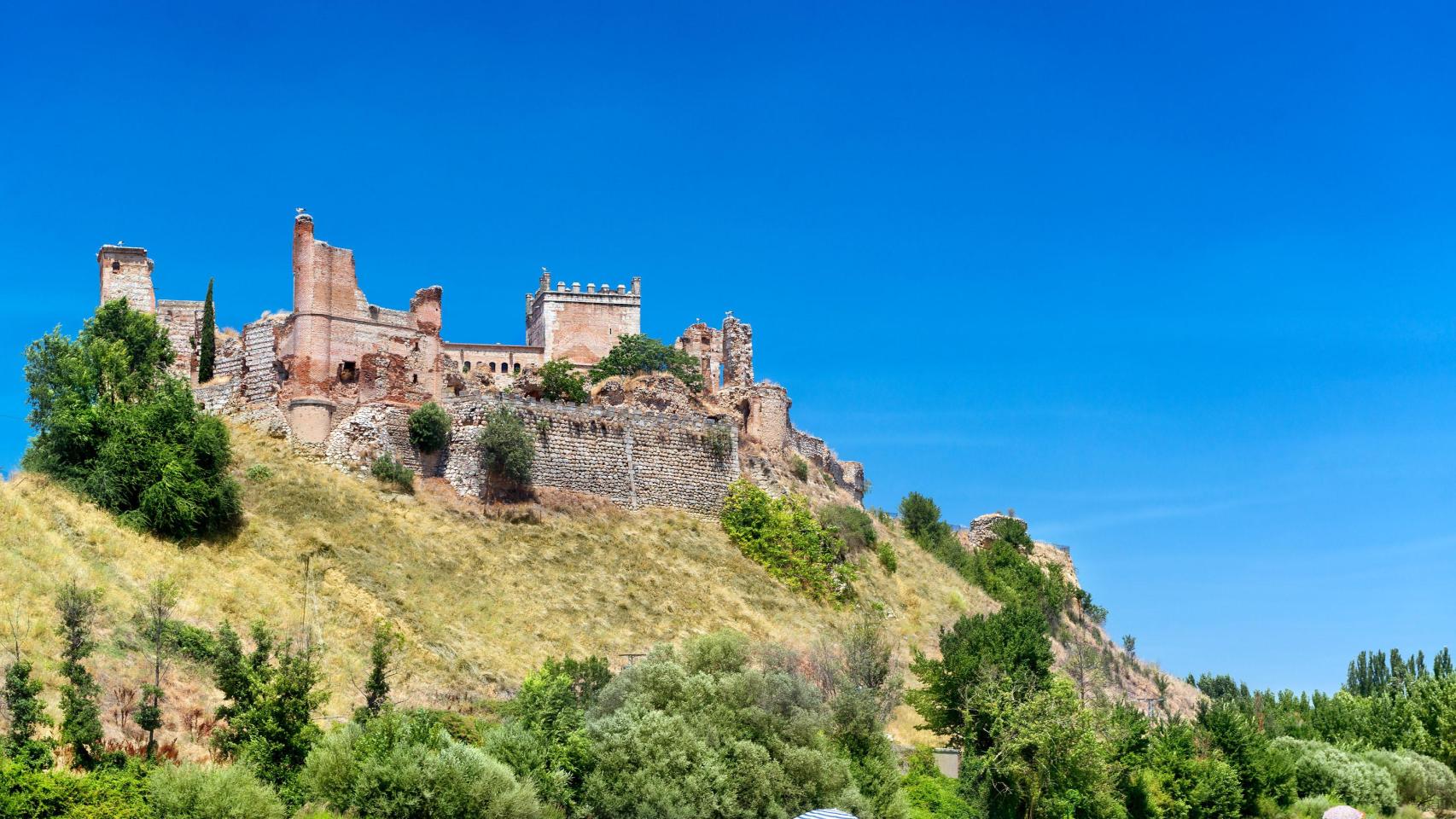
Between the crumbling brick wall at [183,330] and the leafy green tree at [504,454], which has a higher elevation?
the crumbling brick wall at [183,330]

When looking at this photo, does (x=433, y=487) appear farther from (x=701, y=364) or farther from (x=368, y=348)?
(x=701, y=364)

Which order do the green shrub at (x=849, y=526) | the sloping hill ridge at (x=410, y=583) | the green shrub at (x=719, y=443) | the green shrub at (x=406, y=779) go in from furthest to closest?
the green shrub at (x=849, y=526)
the green shrub at (x=719, y=443)
the sloping hill ridge at (x=410, y=583)
the green shrub at (x=406, y=779)

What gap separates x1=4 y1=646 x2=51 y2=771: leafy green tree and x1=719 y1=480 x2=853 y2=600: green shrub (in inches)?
978

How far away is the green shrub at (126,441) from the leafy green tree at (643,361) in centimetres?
2099

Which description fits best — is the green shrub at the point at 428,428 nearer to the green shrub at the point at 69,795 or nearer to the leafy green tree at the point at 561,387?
the leafy green tree at the point at 561,387

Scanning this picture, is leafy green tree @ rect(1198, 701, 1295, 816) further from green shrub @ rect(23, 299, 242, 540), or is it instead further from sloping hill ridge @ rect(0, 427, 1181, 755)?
green shrub @ rect(23, 299, 242, 540)

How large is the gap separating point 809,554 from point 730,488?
11.0 ft

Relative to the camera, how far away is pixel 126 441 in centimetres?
3716

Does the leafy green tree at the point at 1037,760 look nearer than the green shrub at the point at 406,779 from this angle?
No

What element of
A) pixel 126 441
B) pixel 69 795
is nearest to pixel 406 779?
pixel 69 795

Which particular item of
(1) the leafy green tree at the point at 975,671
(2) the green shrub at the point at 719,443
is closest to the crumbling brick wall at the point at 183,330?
(2) the green shrub at the point at 719,443

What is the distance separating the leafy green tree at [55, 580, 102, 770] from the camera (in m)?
24.6

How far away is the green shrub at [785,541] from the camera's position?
4675 cm

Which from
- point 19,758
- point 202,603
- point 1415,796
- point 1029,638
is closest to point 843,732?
point 1029,638
